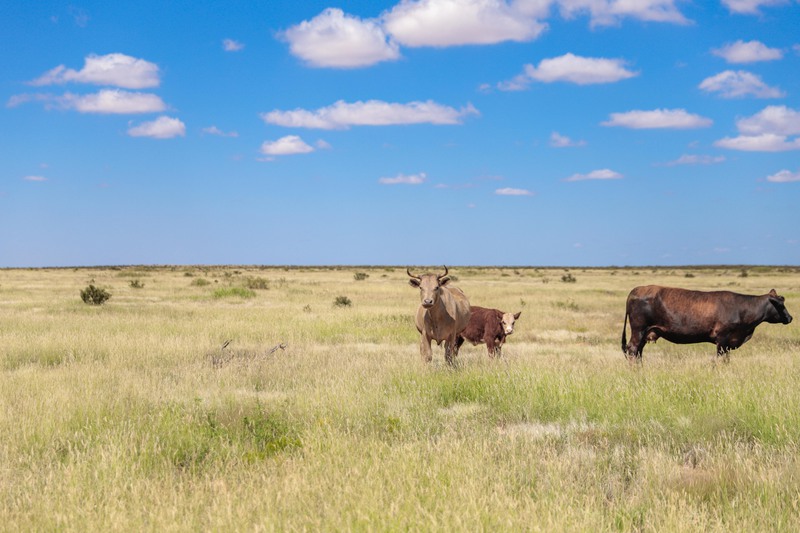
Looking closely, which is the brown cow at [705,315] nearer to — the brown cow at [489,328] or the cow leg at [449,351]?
the brown cow at [489,328]

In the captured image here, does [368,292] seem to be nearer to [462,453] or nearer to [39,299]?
[39,299]

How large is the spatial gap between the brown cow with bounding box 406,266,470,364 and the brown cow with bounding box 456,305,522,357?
1.56m

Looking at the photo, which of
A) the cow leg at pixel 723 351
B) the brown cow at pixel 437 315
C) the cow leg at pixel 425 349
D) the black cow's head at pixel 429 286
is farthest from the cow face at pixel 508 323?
the cow leg at pixel 723 351

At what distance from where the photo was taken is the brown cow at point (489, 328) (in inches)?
573

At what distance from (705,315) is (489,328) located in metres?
4.47

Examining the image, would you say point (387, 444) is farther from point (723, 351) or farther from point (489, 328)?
point (723, 351)

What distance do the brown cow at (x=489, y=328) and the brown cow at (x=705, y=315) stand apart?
9.08 ft

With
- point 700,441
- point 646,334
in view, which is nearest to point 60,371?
point 700,441

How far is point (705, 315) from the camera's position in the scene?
1272 cm

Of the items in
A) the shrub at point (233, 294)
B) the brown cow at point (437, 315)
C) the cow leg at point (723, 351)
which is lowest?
the cow leg at point (723, 351)

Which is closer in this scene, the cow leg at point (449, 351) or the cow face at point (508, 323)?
the cow leg at point (449, 351)

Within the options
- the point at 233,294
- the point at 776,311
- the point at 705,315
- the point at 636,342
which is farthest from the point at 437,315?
the point at 233,294

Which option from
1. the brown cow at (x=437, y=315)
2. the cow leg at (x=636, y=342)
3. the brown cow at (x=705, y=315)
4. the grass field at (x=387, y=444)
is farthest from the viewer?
the cow leg at (x=636, y=342)

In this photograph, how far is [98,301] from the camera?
87.2 ft
